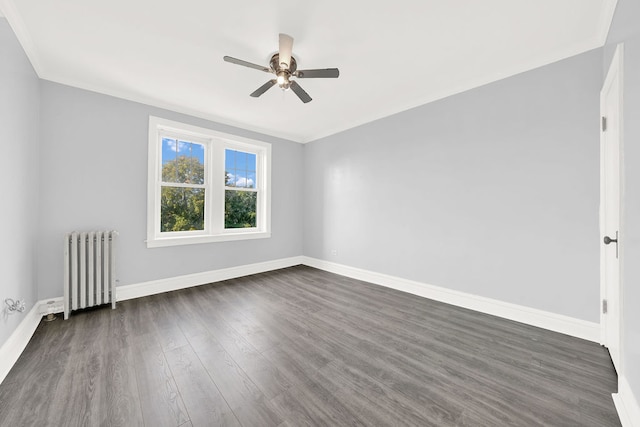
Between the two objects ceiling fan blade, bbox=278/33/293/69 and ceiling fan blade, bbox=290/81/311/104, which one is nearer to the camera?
ceiling fan blade, bbox=278/33/293/69

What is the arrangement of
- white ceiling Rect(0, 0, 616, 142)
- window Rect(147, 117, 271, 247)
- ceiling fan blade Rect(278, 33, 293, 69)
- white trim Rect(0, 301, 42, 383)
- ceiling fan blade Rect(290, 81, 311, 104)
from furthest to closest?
window Rect(147, 117, 271, 247) < ceiling fan blade Rect(290, 81, 311, 104) < ceiling fan blade Rect(278, 33, 293, 69) < white ceiling Rect(0, 0, 616, 142) < white trim Rect(0, 301, 42, 383)

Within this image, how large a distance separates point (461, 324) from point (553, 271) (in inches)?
40.0

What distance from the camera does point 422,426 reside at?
1305 mm

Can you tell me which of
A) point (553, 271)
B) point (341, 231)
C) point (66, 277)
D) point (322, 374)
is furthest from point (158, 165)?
point (553, 271)

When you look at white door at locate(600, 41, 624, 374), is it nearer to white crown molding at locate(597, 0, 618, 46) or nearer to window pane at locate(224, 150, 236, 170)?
white crown molding at locate(597, 0, 618, 46)

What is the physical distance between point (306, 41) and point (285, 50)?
0.79 feet

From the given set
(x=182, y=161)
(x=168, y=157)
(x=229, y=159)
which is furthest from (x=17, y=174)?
(x=229, y=159)

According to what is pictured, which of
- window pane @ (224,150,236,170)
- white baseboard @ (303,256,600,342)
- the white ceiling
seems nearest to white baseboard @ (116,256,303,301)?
white baseboard @ (303,256,600,342)

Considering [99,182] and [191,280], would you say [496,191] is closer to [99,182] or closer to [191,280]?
[191,280]

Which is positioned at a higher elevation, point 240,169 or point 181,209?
point 240,169

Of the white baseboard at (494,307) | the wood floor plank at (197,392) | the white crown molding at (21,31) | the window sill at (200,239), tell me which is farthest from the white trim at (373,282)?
the white crown molding at (21,31)

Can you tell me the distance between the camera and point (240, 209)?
4.45 m

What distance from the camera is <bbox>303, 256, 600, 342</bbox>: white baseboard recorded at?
2217 mm

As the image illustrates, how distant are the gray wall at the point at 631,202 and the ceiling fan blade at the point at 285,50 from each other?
2.13 metres
